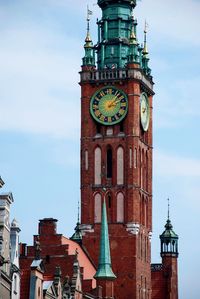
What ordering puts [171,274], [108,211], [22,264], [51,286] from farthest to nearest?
[171,274] → [108,211] → [22,264] → [51,286]

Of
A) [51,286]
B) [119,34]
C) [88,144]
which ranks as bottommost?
[51,286]

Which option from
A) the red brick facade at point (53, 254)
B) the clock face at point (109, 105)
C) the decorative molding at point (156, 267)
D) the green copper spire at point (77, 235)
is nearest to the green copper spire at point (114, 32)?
the clock face at point (109, 105)

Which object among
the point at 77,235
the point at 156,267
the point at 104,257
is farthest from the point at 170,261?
the point at 104,257

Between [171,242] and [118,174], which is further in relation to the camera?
[171,242]

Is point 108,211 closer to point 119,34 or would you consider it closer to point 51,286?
point 119,34

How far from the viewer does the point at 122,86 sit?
407ft

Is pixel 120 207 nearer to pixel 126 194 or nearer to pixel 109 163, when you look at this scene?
pixel 126 194

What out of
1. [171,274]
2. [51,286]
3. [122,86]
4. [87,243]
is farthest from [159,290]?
[51,286]

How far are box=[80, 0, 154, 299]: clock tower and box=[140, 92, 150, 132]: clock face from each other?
89mm

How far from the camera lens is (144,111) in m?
127

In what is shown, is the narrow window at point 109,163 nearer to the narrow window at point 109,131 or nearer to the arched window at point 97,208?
the narrow window at point 109,131

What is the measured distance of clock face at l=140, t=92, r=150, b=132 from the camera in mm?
125956

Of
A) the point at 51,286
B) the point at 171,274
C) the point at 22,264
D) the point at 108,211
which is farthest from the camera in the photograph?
the point at 171,274

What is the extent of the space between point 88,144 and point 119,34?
423 inches
